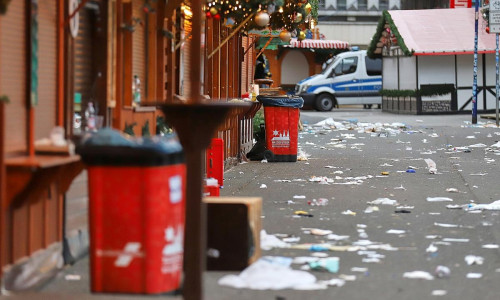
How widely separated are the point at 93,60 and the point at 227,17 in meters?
5.57

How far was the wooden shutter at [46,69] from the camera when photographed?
23.5 feet

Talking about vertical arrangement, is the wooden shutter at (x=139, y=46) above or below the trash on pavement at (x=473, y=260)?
above

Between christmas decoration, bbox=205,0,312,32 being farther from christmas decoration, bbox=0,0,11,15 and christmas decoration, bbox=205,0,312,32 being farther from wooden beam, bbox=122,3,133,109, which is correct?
christmas decoration, bbox=0,0,11,15

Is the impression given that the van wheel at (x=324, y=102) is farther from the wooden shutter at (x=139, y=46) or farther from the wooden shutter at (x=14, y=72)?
the wooden shutter at (x=14, y=72)

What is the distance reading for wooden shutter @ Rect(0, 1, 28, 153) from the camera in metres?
6.41

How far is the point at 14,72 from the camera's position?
6590 mm

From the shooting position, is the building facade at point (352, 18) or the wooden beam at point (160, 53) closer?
the wooden beam at point (160, 53)

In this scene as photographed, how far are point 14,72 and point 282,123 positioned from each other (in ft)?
36.1

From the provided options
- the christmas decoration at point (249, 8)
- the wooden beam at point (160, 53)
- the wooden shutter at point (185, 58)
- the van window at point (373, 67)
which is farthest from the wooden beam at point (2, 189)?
the van window at point (373, 67)

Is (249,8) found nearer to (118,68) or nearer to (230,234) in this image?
(118,68)

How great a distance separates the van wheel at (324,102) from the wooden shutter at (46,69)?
35075mm

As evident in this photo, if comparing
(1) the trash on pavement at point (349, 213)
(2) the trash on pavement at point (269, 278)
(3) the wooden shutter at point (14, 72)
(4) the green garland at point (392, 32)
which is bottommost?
(2) the trash on pavement at point (269, 278)

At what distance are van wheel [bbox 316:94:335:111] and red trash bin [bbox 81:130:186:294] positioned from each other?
3627 cm

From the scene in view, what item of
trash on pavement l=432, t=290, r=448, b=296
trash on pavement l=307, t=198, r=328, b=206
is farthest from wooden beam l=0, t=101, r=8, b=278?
trash on pavement l=307, t=198, r=328, b=206
